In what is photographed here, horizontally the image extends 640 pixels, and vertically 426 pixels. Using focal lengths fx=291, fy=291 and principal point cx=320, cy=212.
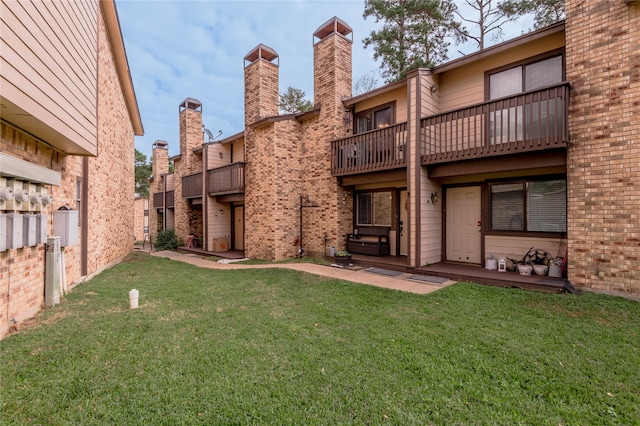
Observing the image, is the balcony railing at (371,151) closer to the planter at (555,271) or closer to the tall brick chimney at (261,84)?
the tall brick chimney at (261,84)

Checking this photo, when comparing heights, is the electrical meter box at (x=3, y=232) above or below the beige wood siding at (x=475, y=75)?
below

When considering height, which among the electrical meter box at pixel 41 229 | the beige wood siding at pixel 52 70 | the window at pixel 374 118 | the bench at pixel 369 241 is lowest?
the bench at pixel 369 241

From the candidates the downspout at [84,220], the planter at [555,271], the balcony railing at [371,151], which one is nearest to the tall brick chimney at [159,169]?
the downspout at [84,220]

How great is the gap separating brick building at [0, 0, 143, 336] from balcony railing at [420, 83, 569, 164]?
7106 millimetres

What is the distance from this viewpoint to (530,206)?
697cm

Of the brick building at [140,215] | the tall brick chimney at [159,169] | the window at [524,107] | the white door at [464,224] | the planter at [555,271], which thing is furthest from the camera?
the brick building at [140,215]

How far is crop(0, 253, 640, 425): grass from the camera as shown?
7.72ft

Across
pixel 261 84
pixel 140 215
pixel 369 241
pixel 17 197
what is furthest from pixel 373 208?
pixel 140 215

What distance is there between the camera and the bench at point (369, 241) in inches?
364

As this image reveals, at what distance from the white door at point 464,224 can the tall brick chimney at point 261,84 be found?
25.0 feet

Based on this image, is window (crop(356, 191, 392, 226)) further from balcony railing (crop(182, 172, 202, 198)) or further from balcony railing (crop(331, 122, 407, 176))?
balcony railing (crop(182, 172, 202, 198))

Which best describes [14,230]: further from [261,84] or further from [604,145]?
[261,84]

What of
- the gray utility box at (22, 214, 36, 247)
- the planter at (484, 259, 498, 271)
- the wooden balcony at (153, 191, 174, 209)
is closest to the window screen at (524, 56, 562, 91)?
the planter at (484, 259, 498, 271)

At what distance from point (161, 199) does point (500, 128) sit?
19.6 m
